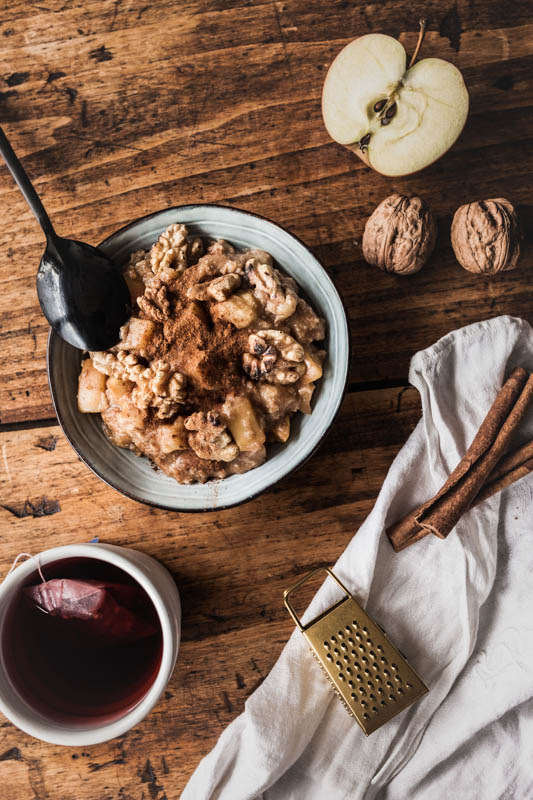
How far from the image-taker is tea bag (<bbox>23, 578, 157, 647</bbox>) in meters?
1.17

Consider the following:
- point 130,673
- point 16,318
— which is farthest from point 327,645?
point 16,318

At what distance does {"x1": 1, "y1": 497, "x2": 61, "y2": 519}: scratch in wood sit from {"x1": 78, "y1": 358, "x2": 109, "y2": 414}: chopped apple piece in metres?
0.31

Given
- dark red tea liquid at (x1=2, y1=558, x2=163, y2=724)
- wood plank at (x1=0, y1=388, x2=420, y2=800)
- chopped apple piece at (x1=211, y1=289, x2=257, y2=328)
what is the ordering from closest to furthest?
chopped apple piece at (x1=211, y1=289, x2=257, y2=328) → dark red tea liquid at (x1=2, y1=558, x2=163, y2=724) → wood plank at (x1=0, y1=388, x2=420, y2=800)

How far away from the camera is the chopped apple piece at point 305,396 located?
1.17m

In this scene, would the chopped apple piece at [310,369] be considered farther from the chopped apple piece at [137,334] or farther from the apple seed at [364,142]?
the apple seed at [364,142]

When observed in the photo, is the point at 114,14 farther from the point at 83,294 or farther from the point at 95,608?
the point at 95,608

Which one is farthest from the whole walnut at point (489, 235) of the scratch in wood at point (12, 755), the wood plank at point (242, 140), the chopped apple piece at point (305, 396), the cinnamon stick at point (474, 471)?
the scratch in wood at point (12, 755)

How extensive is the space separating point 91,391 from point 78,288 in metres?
0.20

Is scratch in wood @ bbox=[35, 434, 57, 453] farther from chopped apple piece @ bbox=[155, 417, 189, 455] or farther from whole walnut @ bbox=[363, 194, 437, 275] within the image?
whole walnut @ bbox=[363, 194, 437, 275]

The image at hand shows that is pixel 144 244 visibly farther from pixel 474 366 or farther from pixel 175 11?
pixel 474 366

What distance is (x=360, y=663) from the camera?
3.98 feet

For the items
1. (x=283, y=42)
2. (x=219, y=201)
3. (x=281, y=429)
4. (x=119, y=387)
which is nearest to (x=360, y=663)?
(x=281, y=429)

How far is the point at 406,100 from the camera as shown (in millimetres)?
1238

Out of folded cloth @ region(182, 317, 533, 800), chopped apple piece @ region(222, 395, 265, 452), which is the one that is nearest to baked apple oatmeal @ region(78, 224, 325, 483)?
chopped apple piece @ region(222, 395, 265, 452)
